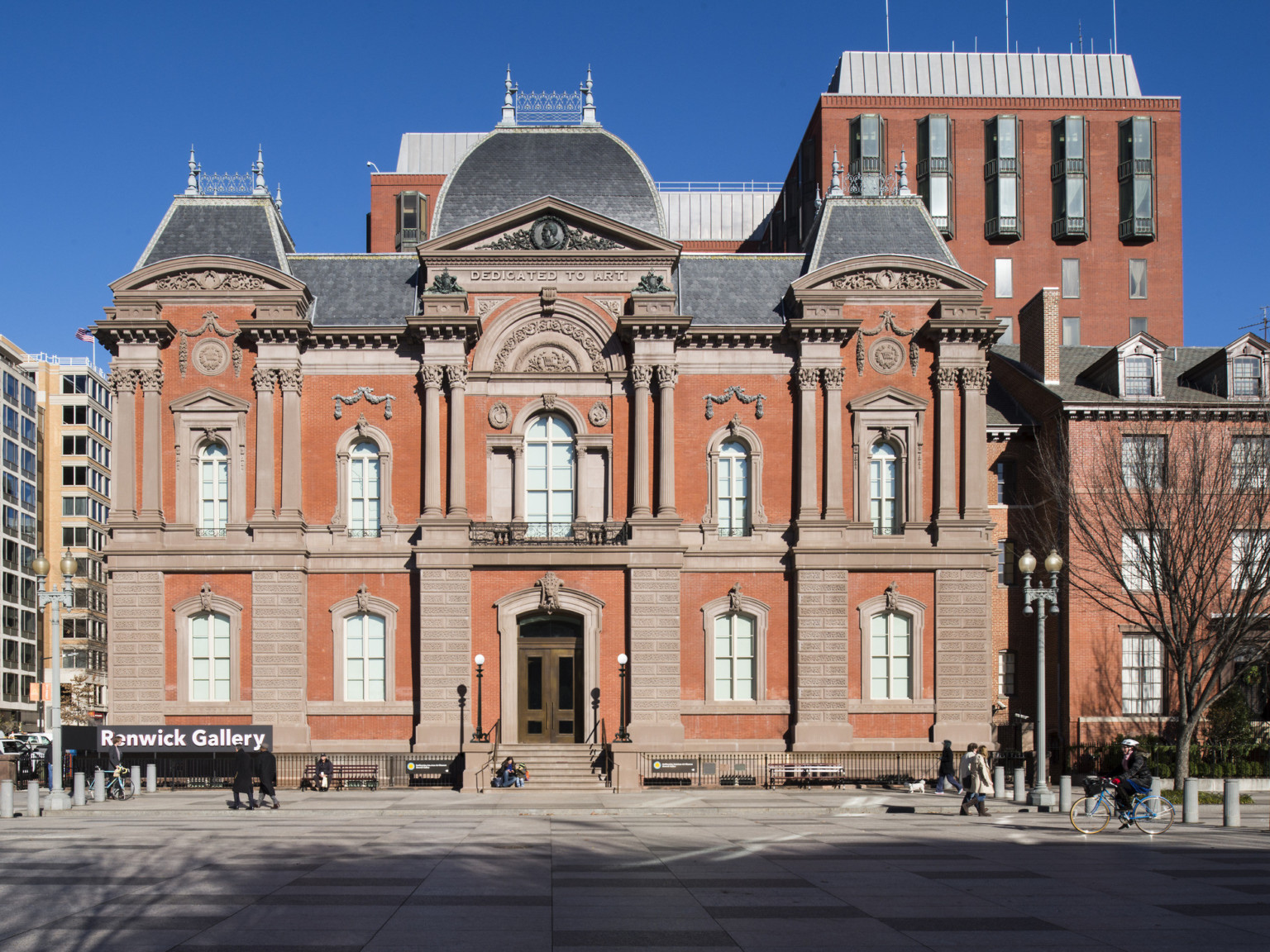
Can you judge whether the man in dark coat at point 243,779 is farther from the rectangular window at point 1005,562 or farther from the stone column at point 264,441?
the rectangular window at point 1005,562

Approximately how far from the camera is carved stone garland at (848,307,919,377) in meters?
40.3

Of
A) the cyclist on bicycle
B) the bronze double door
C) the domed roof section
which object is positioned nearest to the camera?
the cyclist on bicycle

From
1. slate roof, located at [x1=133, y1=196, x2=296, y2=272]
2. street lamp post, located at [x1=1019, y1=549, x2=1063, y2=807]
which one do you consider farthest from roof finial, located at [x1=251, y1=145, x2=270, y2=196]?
street lamp post, located at [x1=1019, y1=549, x2=1063, y2=807]

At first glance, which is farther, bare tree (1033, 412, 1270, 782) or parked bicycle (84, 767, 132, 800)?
bare tree (1033, 412, 1270, 782)

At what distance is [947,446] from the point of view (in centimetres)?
3997

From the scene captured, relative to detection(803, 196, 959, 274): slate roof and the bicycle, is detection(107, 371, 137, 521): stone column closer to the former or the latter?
detection(803, 196, 959, 274): slate roof

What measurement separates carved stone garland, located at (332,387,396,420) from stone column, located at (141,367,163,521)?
17.5ft

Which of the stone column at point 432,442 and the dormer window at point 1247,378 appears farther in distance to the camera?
the dormer window at point 1247,378

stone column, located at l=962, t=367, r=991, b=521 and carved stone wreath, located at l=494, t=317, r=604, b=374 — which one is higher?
carved stone wreath, located at l=494, t=317, r=604, b=374

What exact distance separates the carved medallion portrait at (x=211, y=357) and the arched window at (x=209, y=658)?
7.55 meters

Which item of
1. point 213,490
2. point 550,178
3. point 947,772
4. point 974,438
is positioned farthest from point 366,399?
point 947,772

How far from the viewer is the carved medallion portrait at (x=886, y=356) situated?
4038 centimetres

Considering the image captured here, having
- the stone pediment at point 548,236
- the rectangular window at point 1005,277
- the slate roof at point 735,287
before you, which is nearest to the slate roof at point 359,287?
the stone pediment at point 548,236

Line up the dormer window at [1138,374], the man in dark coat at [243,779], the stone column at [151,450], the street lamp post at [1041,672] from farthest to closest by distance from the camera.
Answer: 1. the dormer window at [1138,374]
2. the stone column at [151,450]
3. the street lamp post at [1041,672]
4. the man in dark coat at [243,779]
